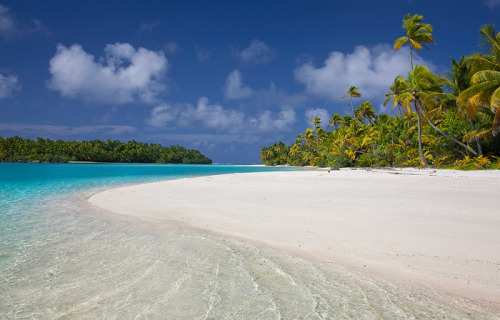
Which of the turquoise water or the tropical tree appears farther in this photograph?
the tropical tree

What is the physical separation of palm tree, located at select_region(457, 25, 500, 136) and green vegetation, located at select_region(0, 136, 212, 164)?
118 meters

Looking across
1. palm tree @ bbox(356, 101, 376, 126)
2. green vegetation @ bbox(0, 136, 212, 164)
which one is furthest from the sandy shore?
green vegetation @ bbox(0, 136, 212, 164)

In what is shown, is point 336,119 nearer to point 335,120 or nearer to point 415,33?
point 335,120

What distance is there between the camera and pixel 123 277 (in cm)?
285

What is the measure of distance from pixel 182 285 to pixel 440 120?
32.3 m

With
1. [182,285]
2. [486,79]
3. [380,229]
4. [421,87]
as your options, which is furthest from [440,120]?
[182,285]

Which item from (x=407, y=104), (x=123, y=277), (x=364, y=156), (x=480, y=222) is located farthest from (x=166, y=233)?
(x=364, y=156)

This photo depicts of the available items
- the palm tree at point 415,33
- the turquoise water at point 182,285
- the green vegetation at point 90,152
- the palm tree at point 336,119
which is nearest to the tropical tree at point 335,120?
the palm tree at point 336,119

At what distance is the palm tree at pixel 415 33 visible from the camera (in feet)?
77.2

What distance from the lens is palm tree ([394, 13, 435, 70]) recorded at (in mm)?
23531

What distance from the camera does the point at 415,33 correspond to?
77.5 feet

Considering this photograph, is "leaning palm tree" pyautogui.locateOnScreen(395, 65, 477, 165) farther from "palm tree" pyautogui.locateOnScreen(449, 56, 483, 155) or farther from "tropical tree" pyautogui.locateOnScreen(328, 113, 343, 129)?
"tropical tree" pyautogui.locateOnScreen(328, 113, 343, 129)

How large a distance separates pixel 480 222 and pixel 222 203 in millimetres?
5766

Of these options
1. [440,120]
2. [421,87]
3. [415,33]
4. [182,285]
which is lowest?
[182,285]
